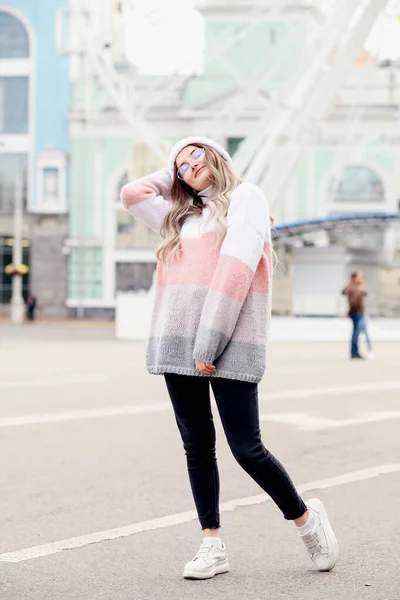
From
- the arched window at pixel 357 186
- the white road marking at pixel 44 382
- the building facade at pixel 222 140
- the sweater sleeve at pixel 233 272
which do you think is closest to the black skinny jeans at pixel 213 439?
the sweater sleeve at pixel 233 272

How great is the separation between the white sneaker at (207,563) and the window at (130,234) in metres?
52.4

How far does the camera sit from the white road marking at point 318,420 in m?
10.9

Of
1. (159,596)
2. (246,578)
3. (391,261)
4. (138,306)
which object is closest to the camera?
(159,596)

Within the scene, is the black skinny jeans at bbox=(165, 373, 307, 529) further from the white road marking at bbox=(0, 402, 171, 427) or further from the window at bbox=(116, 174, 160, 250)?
the window at bbox=(116, 174, 160, 250)

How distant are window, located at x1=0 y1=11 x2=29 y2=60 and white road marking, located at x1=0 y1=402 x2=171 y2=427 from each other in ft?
163

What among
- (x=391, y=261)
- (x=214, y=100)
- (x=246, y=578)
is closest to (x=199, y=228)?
(x=246, y=578)

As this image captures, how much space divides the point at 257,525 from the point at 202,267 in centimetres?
181

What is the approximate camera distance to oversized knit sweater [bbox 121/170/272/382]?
485 centimetres

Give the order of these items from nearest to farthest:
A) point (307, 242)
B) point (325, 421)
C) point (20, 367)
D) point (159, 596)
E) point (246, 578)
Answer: point (159, 596) < point (246, 578) < point (325, 421) < point (20, 367) < point (307, 242)

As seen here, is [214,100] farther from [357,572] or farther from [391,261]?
[357,572]

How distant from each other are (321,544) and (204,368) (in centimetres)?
91

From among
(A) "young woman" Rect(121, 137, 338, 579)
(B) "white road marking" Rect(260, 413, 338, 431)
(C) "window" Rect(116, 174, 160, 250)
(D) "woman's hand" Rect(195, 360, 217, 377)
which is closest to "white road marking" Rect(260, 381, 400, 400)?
(B) "white road marking" Rect(260, 413, 338, 431)

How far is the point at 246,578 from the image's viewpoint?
5066mm

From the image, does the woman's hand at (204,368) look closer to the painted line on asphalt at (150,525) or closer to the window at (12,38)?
the painted line on asphalt at (150,525)
